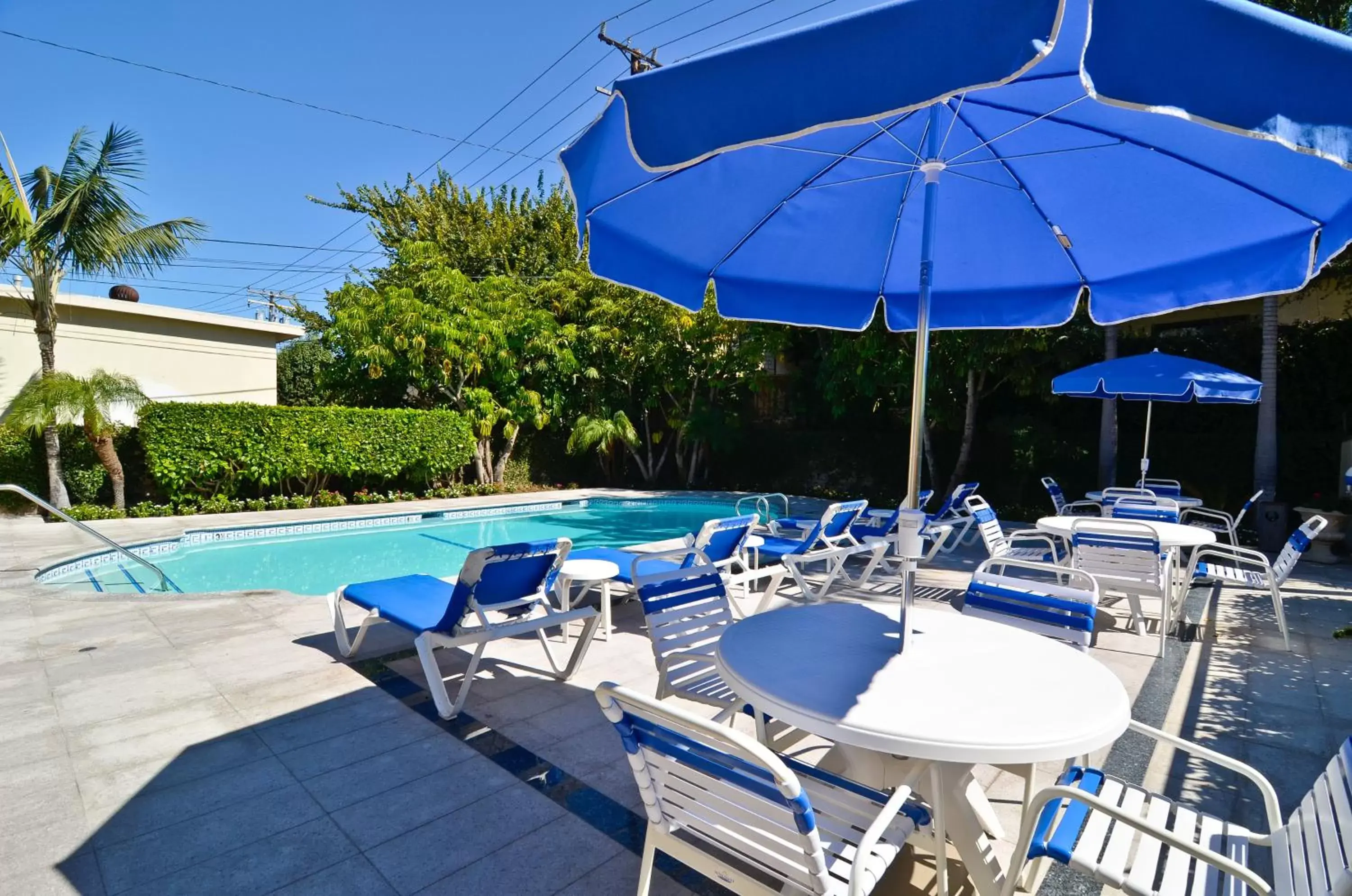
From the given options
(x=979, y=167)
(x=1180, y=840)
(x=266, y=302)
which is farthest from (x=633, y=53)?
(x=266, y=302)

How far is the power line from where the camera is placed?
511 inches

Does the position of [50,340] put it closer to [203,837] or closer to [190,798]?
[190,798]

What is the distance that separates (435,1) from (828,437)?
13162mm

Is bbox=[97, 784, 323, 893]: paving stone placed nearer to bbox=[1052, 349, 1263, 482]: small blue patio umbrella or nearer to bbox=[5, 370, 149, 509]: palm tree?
bbox=[1052, 349, 1263, 482]: small blue patio umbrella

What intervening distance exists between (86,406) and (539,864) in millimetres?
12731

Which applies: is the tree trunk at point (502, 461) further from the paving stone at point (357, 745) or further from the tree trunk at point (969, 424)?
the paving stone at point (357, 745)

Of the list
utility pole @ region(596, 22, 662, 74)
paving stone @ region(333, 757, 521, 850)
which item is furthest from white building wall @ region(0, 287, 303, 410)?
paving stone @ region(333, 757, 521, 850)

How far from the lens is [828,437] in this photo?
16.7 m

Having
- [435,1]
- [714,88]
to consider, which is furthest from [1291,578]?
[435,1]

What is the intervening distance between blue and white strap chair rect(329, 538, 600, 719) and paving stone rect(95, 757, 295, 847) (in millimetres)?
841

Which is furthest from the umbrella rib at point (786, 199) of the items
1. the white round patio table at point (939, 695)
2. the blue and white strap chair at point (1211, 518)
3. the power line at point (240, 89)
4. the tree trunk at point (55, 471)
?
the power line at point (240, 89)

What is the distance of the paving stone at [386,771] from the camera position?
9.63 feet

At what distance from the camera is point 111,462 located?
1166 cm

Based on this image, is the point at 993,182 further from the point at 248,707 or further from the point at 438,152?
the point at 438,152
